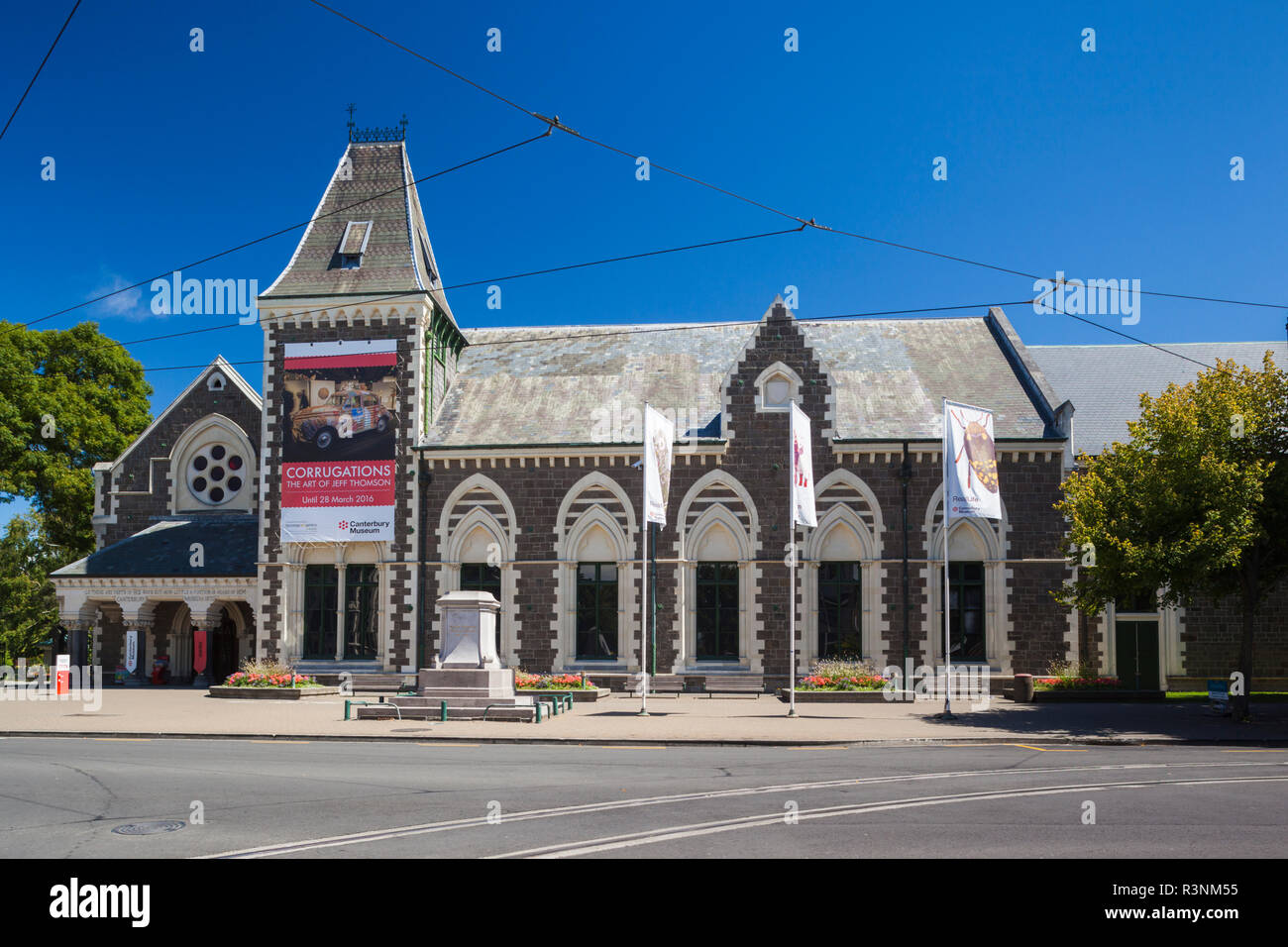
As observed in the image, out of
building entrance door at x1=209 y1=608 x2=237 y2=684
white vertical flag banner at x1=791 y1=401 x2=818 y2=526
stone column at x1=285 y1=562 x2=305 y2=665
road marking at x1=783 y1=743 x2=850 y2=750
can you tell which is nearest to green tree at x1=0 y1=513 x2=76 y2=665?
building entrance door at x1=209 y1=608 x2=237 y2=684

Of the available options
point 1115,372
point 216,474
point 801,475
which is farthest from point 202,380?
point 1115,372

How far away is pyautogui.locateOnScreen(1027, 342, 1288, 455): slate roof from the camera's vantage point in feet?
116

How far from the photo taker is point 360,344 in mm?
32594

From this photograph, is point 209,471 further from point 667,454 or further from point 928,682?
point 928,682

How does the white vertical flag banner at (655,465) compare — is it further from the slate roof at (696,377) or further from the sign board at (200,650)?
the sign board at (200,650)

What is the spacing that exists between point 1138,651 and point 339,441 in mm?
26805

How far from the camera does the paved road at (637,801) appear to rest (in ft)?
30.2

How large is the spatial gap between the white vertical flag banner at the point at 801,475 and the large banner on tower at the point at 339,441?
14.2 meters

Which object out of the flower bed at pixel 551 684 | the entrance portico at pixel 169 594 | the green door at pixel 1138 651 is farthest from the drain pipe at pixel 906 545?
the entrance portico at pixel 169 594

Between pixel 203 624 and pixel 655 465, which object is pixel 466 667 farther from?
pixel 203 624

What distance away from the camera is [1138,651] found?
3297 centimetres

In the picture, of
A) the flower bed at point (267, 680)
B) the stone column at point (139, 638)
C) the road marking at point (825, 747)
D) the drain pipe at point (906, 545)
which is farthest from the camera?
the stone column at point (139, 638)
